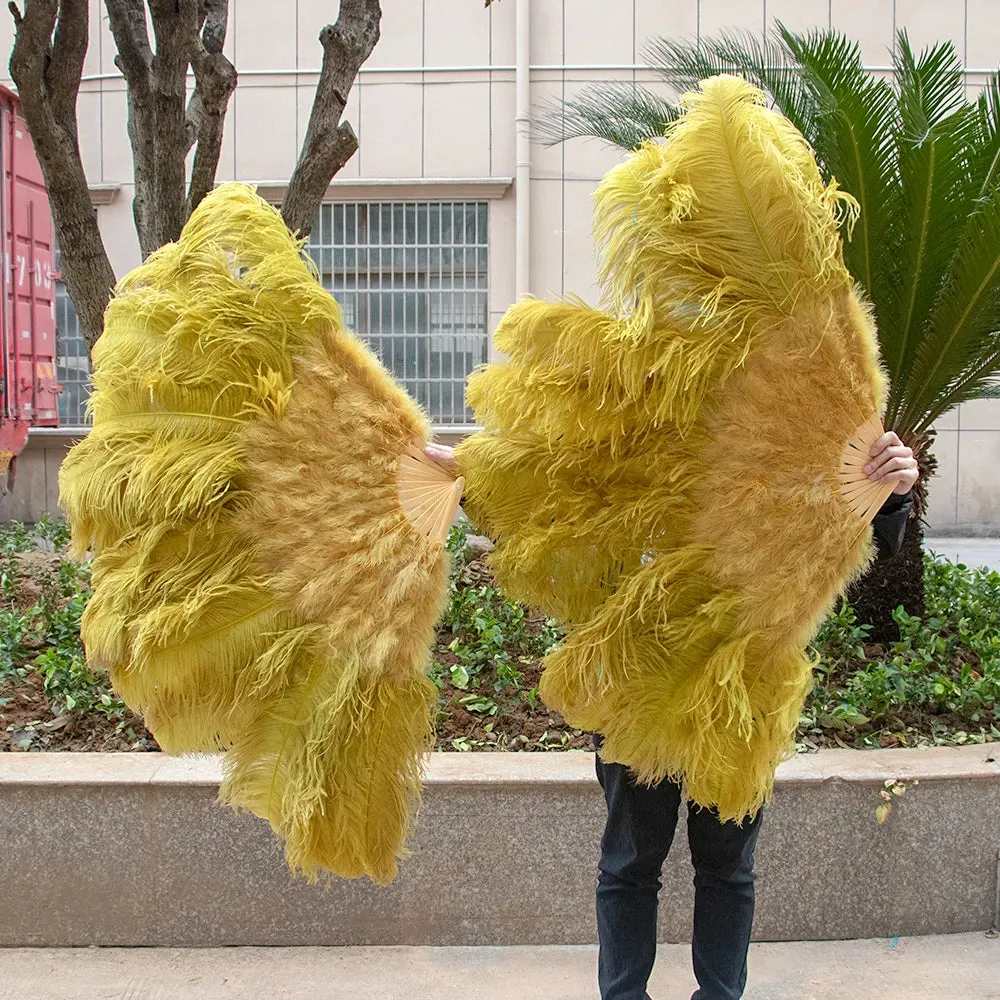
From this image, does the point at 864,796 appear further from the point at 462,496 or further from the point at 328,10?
the point at 328,10

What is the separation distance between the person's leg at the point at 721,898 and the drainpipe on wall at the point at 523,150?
716 cm

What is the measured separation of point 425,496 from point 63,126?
298cm

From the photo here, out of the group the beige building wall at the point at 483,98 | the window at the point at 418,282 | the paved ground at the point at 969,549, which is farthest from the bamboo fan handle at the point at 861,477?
the window at the point at 418,282

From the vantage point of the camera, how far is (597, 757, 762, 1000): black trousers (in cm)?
228

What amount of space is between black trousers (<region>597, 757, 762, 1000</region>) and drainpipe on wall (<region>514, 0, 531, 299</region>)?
716 centimetres

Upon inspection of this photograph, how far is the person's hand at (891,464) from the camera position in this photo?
2064mm

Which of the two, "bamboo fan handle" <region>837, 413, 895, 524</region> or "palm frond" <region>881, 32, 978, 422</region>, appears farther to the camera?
"palm frond" <region>881, 32, 978, 422</region>

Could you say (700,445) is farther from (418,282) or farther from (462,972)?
(418,282)

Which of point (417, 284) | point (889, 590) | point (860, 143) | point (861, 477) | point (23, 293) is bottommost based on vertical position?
point (889, 590)

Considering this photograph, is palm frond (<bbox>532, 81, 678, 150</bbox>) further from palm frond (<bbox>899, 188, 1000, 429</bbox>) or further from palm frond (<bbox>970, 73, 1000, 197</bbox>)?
palm frond (<bbox>899, 188, 1000, 429</bbox>)

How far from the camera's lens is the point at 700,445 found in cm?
211

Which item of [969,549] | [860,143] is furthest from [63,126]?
[969,549]

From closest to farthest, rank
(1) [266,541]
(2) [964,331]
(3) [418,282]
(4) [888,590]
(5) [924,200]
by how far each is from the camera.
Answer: (1) [266,541], (5) [924,200], (2) [964,331], (4) [888,590], (3) [418,282]

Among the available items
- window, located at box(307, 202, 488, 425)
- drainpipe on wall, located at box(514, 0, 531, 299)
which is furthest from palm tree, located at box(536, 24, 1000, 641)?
window, located at box(307, 202, 488, 425)
